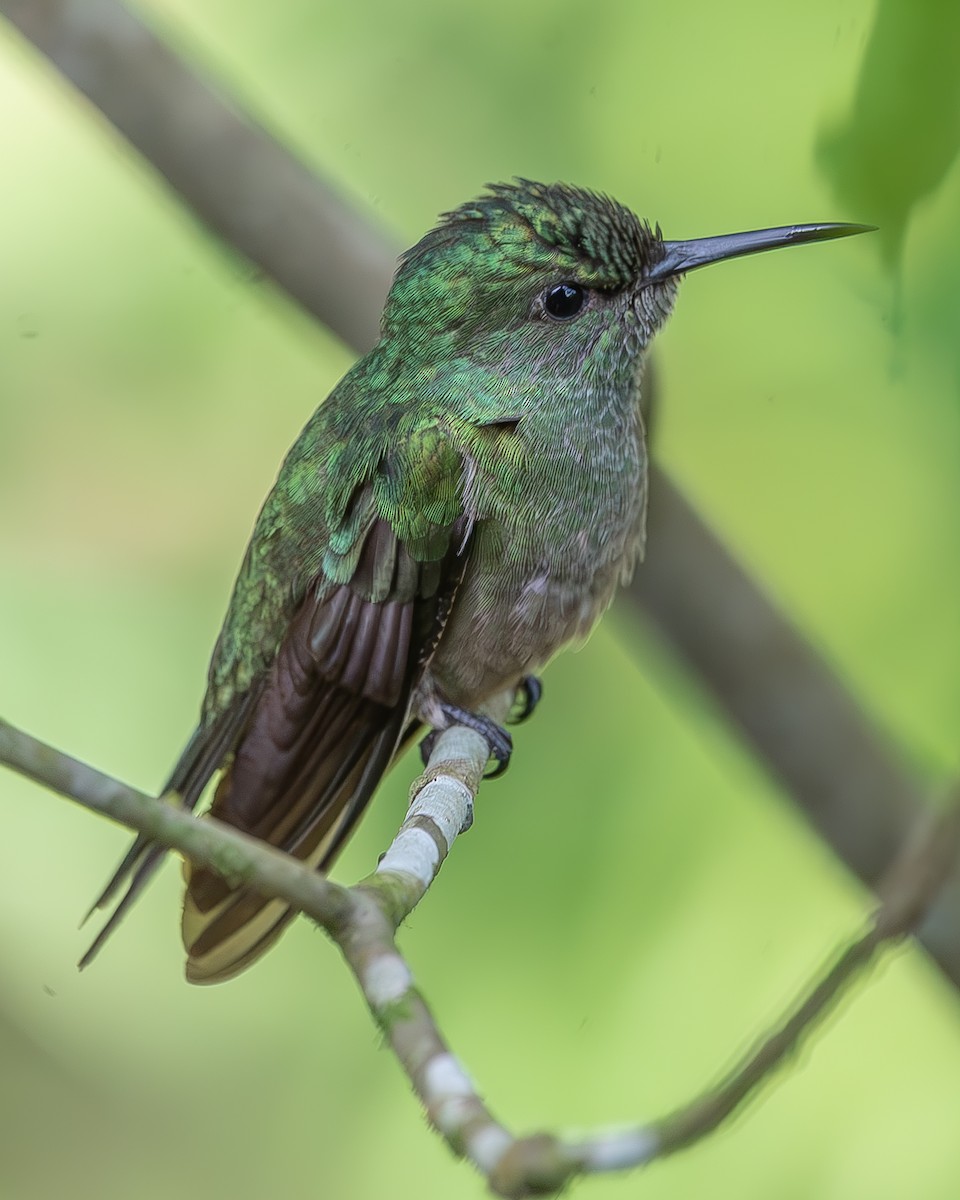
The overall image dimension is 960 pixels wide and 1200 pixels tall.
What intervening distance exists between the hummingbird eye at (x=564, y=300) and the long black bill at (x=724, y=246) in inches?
5.7

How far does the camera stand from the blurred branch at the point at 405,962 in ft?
3.41

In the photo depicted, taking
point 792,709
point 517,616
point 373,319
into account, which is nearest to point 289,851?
point 517,616

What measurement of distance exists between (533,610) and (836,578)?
4.49 feet

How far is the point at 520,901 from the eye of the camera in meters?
3.73

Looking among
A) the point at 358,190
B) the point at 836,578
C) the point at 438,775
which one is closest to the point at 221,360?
the point at 358,190

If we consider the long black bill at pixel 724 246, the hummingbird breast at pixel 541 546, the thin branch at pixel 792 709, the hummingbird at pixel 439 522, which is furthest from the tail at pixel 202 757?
the long black bill at pixel 724 246

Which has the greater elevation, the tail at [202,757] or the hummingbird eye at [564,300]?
the hummingbird eye at [564,300]

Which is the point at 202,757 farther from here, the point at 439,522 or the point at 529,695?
the point at 529,695

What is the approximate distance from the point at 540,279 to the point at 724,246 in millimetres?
383

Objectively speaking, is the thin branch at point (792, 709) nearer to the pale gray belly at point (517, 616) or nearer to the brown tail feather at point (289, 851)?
the pale gray belly at point (517, 616)

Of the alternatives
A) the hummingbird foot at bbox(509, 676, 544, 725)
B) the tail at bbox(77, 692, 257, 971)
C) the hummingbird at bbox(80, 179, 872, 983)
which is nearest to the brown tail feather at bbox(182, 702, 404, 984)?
the hummingbird at bbox(80, 179, 872, 983)

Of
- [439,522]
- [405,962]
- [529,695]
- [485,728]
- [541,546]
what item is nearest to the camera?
[405,962]

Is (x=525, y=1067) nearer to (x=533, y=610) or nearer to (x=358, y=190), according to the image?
(x=533, y=610)

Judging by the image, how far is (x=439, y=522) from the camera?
2590 mm
